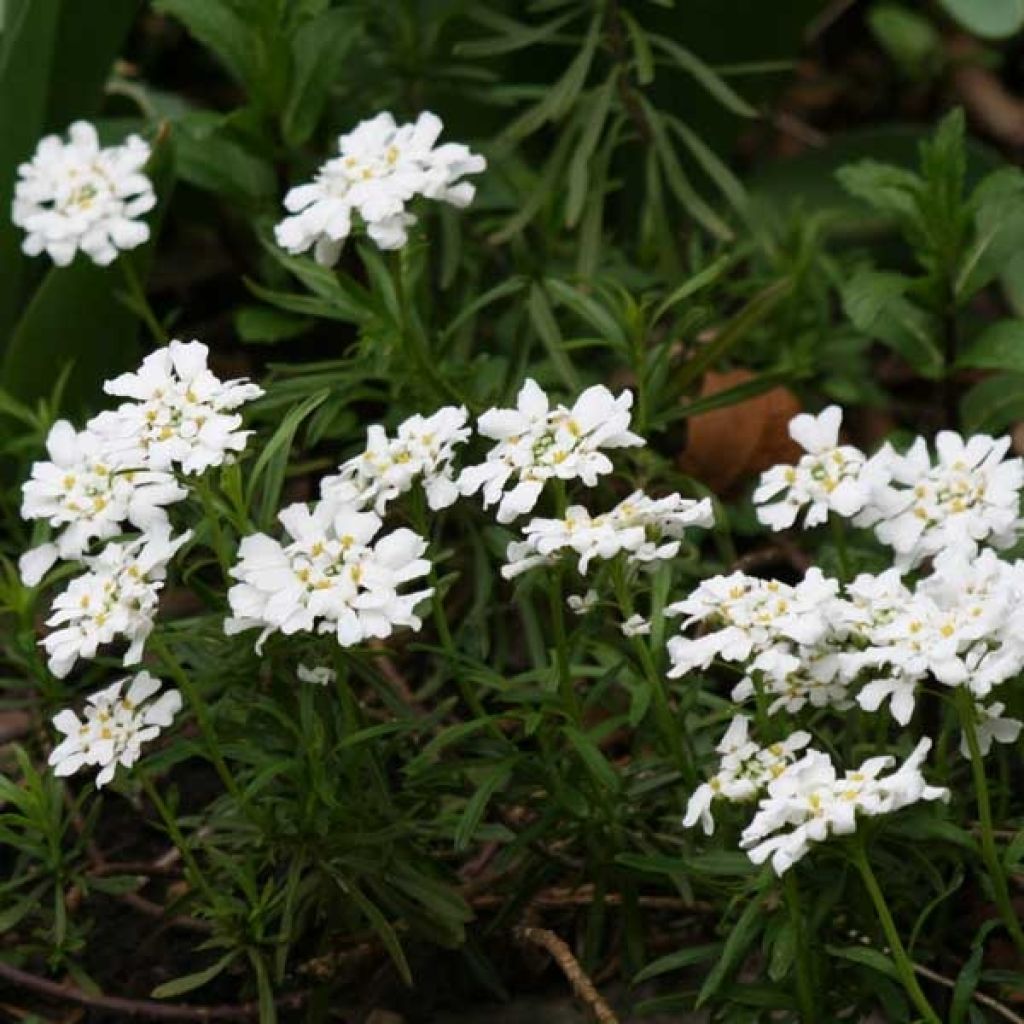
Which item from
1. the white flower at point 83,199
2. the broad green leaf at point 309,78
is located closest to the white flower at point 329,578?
A: the white flower at point 83,199

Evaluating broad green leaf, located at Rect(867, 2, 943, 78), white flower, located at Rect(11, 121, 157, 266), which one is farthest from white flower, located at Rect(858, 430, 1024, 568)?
broad green leaf, located at Rect(867, 2, 943, 78)

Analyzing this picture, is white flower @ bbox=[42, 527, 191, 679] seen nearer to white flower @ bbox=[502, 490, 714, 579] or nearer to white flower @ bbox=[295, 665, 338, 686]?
white flower @ bbox=[295, 665, 338, 686]

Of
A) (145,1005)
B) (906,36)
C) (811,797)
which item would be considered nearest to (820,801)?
(811,797)

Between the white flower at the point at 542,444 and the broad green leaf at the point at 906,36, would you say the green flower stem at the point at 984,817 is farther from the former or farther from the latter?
the broad green leaf at the point at 906,36

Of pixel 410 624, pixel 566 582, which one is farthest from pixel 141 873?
pixel 410 624

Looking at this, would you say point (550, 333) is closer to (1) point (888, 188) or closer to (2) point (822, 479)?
(1) point (888, 188)

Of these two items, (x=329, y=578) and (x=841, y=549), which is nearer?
(x=329, y=578)
